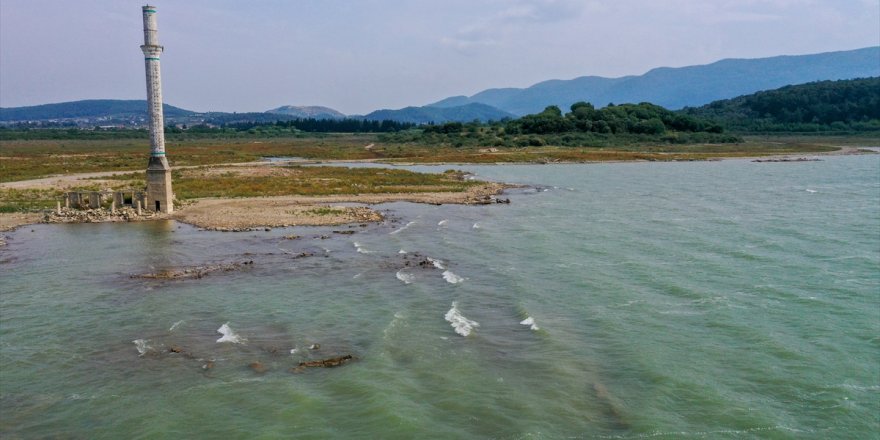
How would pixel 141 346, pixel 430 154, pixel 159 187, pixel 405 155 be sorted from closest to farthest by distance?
pixel 141 346 → pixel 159 187 → pixel 405 155 → pixel 430 154

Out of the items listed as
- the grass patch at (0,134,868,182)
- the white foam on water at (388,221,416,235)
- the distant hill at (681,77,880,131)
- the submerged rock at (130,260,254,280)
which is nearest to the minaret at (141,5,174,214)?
the white foam on water at (388,221,416,235)

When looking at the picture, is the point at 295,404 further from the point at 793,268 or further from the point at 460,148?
the point at 460,148

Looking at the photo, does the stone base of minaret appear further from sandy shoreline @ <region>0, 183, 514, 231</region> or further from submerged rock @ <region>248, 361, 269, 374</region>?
submerged rock @ <region>248, 361, 269, 374</region>

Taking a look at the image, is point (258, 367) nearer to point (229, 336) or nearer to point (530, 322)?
point (229, 336)

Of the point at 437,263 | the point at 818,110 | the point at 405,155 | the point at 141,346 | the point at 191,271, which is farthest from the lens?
the point at 818,110

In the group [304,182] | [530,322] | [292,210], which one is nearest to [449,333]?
[530,322]

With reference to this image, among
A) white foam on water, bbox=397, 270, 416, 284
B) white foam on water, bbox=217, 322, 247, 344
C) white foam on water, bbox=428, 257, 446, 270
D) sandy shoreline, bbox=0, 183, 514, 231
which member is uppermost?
sandy shoreline, bbox=0, 183, 514, 231

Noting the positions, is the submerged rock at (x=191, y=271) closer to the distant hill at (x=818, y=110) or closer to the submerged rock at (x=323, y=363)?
the submerged rock at (x=323, y=363)
